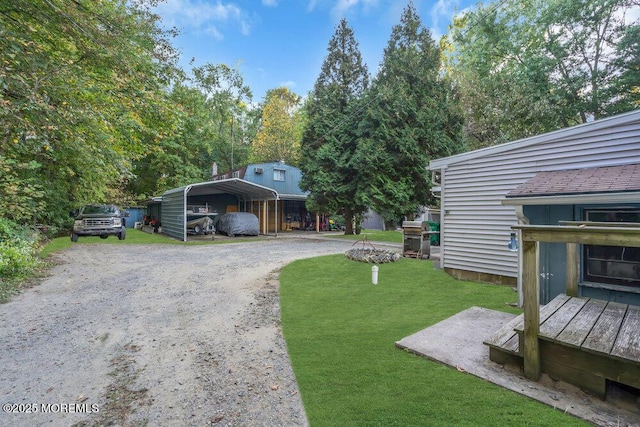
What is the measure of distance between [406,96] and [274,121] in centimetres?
1984

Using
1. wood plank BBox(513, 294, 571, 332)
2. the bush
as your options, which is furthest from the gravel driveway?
wood plank BBox(513, 294, 571, 332)

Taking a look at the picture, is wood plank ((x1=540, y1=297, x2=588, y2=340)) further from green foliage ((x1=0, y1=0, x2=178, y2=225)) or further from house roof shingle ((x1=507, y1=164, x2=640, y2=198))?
green foliage ((x1=0, y1=0, x2=178, y2=225))

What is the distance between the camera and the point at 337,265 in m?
8.59

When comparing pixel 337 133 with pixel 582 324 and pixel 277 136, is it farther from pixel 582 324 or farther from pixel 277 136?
pixel 277 136

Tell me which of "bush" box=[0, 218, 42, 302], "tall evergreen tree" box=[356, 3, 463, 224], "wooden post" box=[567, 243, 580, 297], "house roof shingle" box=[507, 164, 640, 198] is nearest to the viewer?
"house roof shingle" box=[507, 164, 640, 198]

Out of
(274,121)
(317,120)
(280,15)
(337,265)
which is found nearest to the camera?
(337,265)

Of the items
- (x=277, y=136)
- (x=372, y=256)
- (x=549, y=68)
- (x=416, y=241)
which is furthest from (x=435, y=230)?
(x=277, y=136)

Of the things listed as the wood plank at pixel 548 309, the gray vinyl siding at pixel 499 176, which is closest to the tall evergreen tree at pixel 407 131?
the gray vinyl siding at pixel 499 176

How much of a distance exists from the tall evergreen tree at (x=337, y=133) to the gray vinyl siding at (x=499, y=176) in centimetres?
782

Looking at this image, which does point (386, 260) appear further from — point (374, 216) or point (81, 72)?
Answer: point (374, 216)

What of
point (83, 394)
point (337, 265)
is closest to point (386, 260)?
→ point (337, 265)

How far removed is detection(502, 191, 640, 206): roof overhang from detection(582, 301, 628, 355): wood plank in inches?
51.3

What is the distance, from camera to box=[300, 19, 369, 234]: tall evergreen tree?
54.1ft

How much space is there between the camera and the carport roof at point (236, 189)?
15984 millimetres
